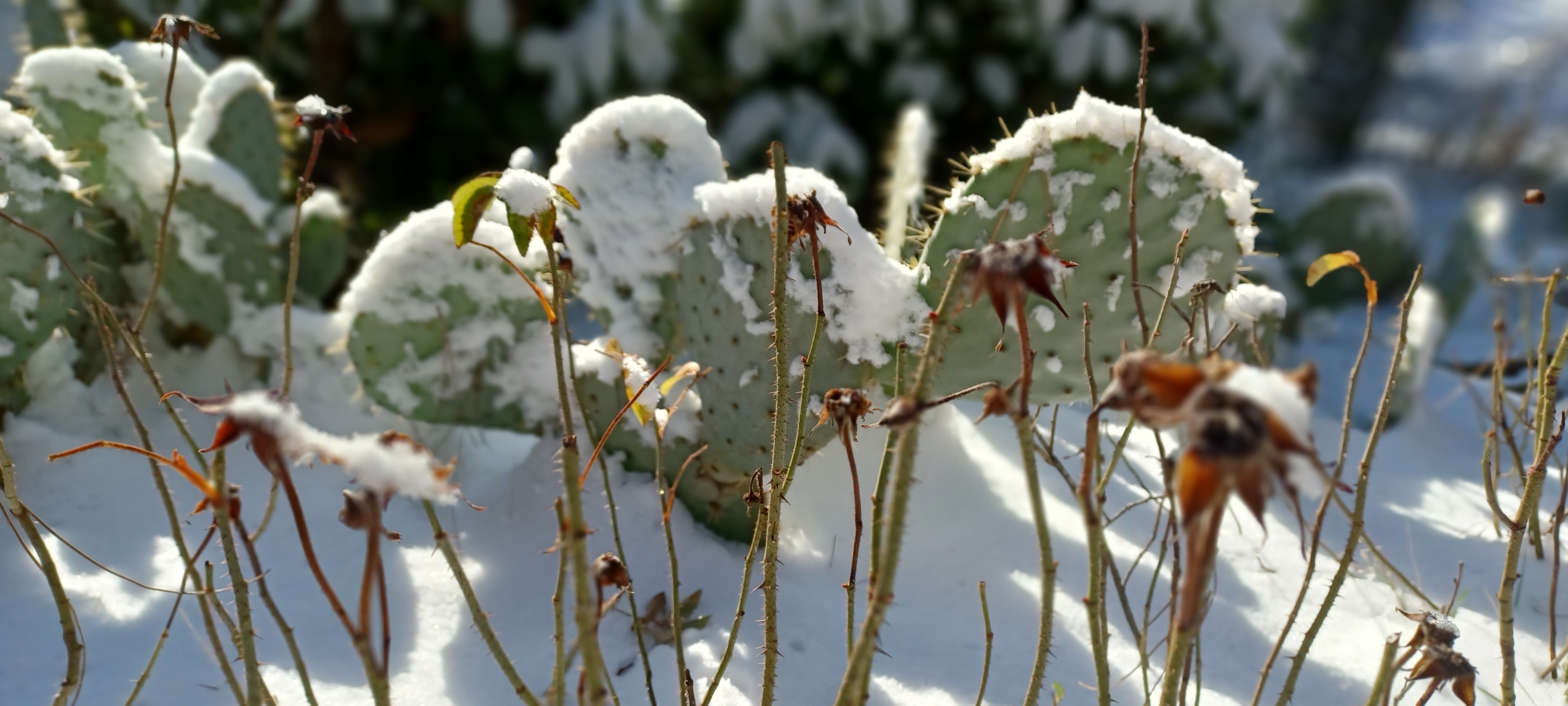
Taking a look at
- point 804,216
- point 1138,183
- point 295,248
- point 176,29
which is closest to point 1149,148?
point 1138,183

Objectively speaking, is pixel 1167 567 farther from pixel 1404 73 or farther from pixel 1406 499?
pixel 1404 73

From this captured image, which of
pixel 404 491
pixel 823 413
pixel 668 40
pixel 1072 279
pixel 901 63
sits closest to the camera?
pixel 404 491

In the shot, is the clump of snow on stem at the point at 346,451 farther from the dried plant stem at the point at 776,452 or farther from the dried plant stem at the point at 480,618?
the dried plant stem at the point at 776,452

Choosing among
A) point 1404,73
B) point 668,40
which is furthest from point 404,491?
point 1404,73

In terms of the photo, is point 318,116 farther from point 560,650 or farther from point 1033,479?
point 1033,479

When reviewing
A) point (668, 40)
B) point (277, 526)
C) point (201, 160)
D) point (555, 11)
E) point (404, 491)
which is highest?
point (555, 11)

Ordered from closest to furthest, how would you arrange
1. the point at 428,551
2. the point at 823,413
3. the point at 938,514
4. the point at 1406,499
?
1. the point at 823,413
2. the point at 428,551
3. the point at 938,514
4. the point at 1406,499

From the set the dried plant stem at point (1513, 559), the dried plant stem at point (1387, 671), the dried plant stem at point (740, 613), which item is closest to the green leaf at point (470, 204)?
the dried plant stem at point (740, 613)
